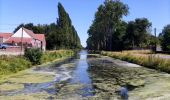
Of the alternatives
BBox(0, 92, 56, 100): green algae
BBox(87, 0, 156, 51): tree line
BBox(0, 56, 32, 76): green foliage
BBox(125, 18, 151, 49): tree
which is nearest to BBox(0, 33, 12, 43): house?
BBox(87, 0, 156, 51): tree line

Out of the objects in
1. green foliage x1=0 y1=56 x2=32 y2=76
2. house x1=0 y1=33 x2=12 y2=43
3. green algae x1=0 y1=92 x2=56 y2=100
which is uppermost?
house x1=0 y1=33 x2=12 y2=43

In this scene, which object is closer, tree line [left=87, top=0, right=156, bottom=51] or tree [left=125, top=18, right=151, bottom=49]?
tree line [left=87, top=0, right=156, bottom=51]

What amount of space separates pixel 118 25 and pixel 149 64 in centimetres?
6785

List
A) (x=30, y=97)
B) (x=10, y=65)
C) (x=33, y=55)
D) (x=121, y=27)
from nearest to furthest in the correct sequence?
(x=30, y=97) < (x=10, y=65) < (x=33, y=55) < (x=121, y=27)

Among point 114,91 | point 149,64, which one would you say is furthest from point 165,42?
point 114,91

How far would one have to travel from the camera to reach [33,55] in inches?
1674

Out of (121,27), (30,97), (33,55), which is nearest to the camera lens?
(30,97)

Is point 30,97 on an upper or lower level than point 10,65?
lower

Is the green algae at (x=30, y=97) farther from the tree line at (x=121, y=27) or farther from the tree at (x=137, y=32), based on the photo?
the tree at (x=137, y=32)

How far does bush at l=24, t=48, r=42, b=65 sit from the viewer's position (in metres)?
41.9

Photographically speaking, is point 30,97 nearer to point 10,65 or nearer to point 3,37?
point 10,65

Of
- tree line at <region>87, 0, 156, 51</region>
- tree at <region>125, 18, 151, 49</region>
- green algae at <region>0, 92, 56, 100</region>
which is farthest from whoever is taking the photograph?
tree at <region>125, 18, 151, 49</region>

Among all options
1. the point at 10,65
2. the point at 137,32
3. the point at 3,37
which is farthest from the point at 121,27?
the point at 10,65

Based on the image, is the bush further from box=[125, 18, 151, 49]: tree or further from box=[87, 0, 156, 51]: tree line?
box=[125, 18, 151, 49]: tree
